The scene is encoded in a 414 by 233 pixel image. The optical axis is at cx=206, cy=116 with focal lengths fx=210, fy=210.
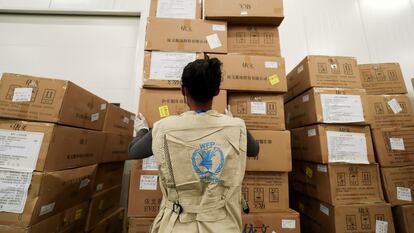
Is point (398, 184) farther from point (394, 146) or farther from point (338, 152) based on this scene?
point (338, 152)

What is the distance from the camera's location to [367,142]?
1393mm

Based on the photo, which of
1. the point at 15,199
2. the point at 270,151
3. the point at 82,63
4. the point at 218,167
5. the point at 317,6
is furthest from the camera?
the point at 317,6

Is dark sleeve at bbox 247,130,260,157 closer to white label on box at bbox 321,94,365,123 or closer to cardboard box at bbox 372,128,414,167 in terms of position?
white label on box at bbox 321,94,365,123

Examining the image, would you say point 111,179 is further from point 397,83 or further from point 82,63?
point 397,83

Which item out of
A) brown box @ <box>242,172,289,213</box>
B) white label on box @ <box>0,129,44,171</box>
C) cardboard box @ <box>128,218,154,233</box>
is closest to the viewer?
white label on box @ <box>0,129,44,171</box>

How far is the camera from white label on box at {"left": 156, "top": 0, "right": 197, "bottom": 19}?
4.44 feet

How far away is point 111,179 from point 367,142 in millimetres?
1917

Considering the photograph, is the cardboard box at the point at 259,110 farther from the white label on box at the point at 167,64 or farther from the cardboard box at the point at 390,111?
the cardboard box at the point at 390,111

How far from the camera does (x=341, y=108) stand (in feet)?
4.60

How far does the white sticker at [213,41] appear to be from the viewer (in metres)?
1.30

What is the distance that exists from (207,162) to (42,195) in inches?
33.9

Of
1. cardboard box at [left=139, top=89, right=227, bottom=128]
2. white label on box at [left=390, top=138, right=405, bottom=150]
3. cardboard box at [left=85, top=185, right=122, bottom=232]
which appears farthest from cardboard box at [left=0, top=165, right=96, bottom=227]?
white label on box at [left=390, top=138, right=405, bottom=150]

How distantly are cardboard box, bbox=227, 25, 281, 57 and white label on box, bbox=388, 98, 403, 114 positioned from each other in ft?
3.21

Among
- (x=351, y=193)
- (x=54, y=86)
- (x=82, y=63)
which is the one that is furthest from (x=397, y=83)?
(x=82, y=63)
